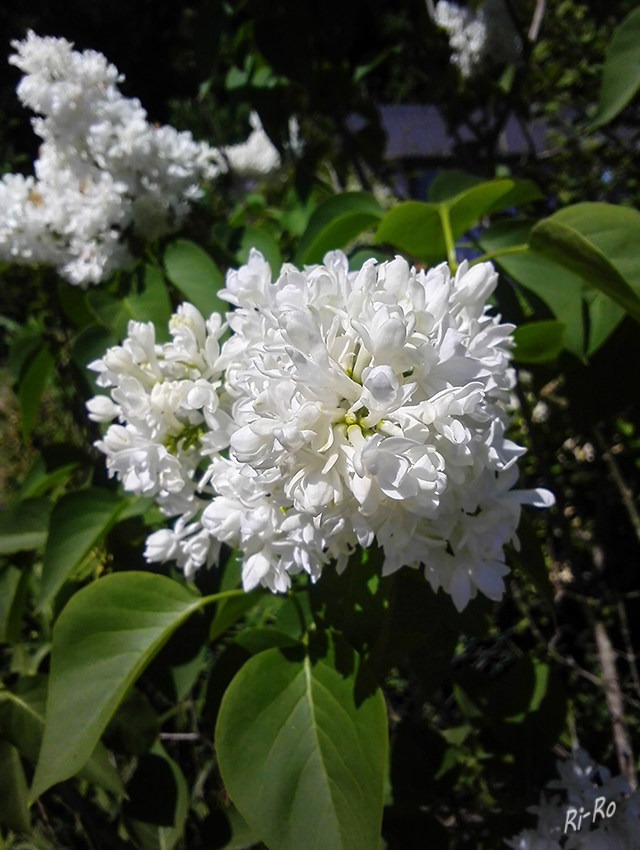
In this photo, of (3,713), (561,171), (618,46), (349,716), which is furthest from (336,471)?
(561,171)

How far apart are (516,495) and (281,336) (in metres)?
0.33

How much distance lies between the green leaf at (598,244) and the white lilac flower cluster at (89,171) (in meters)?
0.79

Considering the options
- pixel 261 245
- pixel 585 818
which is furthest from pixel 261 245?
pixel 585 818

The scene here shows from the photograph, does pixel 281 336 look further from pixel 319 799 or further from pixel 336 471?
pixel 319 799

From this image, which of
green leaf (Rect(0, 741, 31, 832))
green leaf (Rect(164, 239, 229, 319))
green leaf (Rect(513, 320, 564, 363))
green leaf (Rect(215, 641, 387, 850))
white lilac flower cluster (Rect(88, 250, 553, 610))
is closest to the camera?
white lilac flower cluster (Rect(88, 250, 553, 610))

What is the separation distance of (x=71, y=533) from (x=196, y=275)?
488 millimetres

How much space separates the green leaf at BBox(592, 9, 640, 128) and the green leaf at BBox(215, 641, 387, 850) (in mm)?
958

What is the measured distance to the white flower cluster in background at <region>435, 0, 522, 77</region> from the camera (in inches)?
74.2

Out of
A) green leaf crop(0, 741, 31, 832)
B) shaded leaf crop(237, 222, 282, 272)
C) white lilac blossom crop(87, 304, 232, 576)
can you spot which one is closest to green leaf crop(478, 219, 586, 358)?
shaded leaf crop(237, 222, 282, 272)

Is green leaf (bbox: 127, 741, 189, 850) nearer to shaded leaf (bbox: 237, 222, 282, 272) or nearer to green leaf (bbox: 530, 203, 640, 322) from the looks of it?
shaded leaf (bbox: 237, 222, 282, 272)

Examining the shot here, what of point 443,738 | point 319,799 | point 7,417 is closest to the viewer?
point 319,799

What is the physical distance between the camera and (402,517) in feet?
1.98

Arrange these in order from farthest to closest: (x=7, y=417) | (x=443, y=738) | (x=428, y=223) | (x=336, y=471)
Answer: (x=7, y=417) < (x=443, y=738) < (x=428, y=223) < (x=336, y=471)

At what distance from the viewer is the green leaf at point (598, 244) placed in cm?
70
